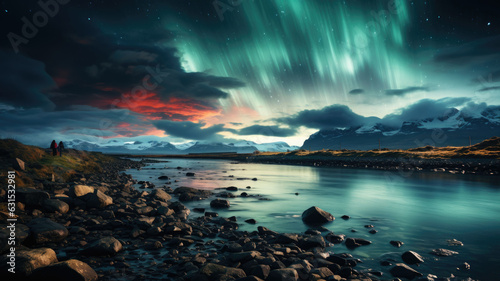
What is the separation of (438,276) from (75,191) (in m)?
19.5

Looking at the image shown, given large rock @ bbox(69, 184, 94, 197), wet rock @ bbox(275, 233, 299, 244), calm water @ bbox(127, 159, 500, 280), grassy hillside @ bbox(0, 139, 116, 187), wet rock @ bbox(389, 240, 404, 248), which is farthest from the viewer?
grassy hillside @ bbox(0, 139, 116, 187)

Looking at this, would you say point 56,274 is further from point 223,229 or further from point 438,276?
point 438,276

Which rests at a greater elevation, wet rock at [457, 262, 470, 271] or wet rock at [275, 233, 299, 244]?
wet rock at [275, 233, 299, 244]

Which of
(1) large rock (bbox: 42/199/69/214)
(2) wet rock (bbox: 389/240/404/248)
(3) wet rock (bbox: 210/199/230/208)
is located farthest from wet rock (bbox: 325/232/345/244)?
(1) large rock (bbox: 42/199/69/214)

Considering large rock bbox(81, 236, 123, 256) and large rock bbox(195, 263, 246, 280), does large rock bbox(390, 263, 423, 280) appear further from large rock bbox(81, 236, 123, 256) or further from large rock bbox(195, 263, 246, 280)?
large rock bbox(81, 236, 123, 256)

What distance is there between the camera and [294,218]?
16.5m

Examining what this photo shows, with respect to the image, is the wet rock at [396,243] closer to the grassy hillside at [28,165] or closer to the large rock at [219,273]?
the large rock at [219,273]

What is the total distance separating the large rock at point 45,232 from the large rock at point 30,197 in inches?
176

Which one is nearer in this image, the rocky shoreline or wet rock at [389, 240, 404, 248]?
the rocky shoreline

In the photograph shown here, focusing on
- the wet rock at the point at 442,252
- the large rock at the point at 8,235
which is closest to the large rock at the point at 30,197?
the large rock at the point at 8,235

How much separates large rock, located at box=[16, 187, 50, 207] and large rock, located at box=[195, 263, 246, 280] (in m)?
12.1

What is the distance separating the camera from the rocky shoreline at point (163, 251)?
23.4ft

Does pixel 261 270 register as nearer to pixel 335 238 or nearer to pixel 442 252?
pixel 335 238

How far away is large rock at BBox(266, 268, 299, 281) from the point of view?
6.96 metres
